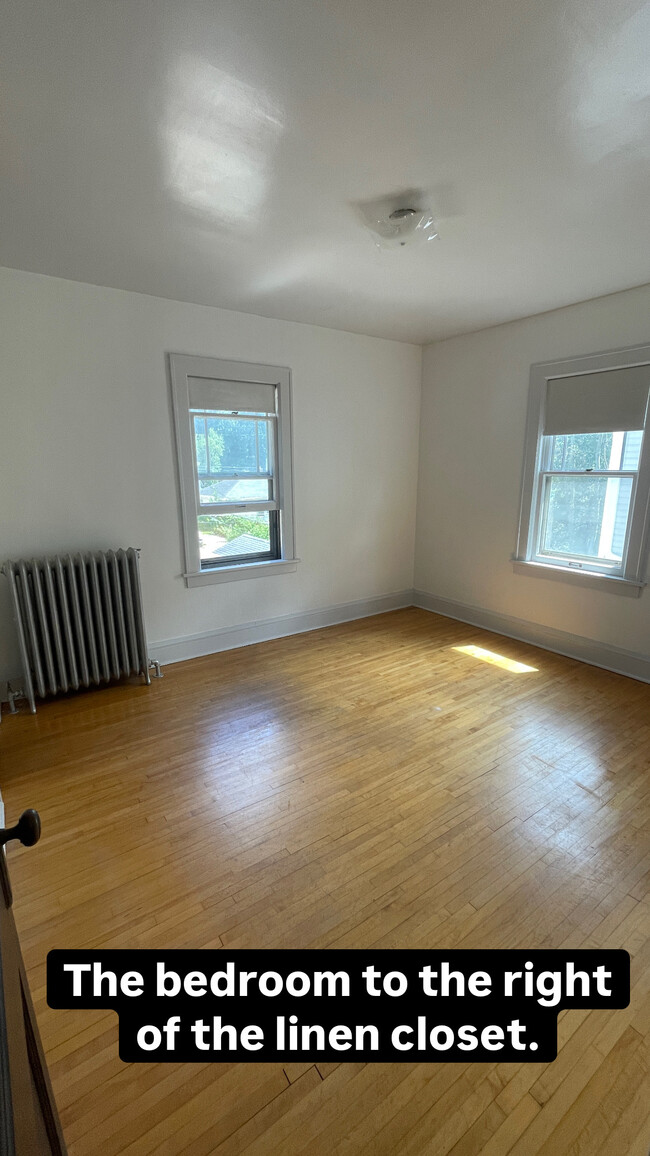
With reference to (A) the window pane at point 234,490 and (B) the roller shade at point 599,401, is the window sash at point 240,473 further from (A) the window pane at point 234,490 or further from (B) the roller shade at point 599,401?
(B) the roller shade at point 599,401

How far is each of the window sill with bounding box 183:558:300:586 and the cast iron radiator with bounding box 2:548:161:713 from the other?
1.92 feet

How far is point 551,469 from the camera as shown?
3807 millimetres

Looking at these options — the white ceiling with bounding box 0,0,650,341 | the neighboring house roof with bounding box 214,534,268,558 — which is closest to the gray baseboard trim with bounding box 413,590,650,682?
the neighboring house roof with bounding box 214,534,268,558

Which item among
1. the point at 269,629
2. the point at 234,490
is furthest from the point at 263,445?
the point at 269,629

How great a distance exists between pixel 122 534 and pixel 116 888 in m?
2.28

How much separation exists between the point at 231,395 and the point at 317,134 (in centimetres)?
213

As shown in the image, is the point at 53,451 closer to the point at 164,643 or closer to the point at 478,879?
the point at 164,643

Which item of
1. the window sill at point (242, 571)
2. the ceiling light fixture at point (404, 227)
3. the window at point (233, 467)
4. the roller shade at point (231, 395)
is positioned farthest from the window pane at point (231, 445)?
the ceiling light fixture at point (404, 227)

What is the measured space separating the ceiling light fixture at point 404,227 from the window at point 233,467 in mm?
1583

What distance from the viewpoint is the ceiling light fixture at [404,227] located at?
215 centimetres

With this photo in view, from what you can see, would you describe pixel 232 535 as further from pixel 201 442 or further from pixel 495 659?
pixel 495 659

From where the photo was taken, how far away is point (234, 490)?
3883 mm

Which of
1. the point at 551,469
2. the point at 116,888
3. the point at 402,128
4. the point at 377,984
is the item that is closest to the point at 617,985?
the point at 377,984

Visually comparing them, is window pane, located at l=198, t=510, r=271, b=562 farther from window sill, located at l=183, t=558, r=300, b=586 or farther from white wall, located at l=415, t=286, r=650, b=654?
white wall, located at l=415, t=286, r=650, b=654
